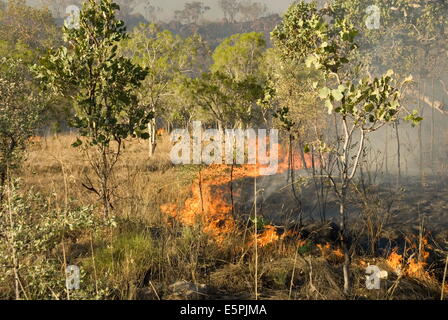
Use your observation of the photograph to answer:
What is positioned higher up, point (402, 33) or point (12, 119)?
point (402, 33)

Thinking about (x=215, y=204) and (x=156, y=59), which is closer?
(x=215, y=204)

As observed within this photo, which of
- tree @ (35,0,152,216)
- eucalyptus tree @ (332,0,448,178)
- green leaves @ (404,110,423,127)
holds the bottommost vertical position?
green leaves @ (404,110,423,127)

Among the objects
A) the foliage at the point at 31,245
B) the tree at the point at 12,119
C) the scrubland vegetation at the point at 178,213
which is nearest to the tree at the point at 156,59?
the scrubland vegetation at the point at 178,213

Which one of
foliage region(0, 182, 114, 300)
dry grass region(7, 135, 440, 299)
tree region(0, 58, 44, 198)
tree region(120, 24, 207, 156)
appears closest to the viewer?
foliage region(0, 182, 114, 300)

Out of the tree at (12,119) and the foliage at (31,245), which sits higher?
the tree at (12,119)

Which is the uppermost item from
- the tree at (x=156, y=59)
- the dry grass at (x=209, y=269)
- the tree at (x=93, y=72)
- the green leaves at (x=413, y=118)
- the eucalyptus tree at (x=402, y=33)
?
the eucalyptus tree at (x=402, y=33)

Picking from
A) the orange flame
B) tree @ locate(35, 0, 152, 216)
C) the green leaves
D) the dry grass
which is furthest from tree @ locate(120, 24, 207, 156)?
the green leaves

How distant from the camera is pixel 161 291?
199 inches

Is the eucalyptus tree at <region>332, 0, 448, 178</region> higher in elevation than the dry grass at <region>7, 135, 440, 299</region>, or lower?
higher

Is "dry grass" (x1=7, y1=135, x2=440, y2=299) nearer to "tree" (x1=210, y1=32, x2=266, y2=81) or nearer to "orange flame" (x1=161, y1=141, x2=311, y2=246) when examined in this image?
"orange flame" (x1=161, y1=141, x2=311, y2=246)

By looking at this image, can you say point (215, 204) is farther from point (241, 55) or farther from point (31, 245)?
point (241, 55)

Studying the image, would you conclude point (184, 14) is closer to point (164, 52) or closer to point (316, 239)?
point (164, 52)

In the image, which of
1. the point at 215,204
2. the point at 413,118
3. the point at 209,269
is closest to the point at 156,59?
the point at 215,204

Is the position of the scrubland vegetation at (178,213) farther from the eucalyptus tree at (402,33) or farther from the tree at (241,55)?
the eucalyptus tree at (402,33)
